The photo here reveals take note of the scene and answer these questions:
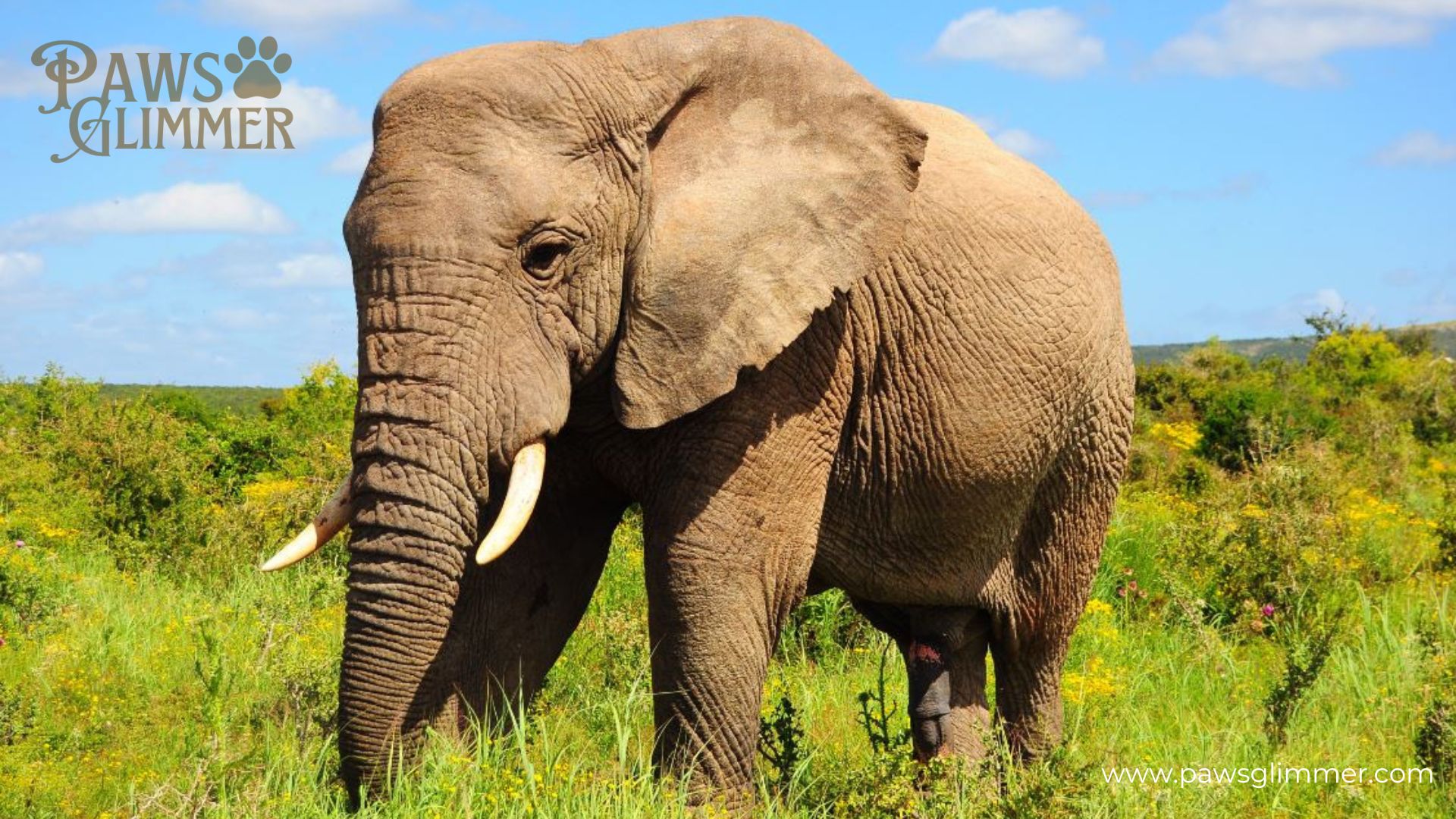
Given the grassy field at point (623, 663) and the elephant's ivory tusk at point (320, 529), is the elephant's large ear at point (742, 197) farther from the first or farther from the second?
the grassy field at point (623, 663)

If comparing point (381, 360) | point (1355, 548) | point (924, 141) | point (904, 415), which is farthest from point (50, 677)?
point (1355, 548)

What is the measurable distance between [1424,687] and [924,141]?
3515 millimetres

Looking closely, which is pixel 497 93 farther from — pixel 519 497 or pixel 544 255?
pixel 519 497

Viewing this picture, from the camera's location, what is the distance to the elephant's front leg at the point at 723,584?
4.56m

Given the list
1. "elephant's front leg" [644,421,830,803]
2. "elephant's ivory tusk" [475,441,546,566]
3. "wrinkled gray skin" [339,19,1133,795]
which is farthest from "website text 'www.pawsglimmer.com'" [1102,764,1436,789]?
"elephant's ivory tusk" [475,441,546,566]

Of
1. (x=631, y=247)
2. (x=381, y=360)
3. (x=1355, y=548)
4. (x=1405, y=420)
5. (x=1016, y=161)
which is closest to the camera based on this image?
(x=381, y=360)

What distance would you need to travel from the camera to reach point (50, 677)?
6285 millimetres

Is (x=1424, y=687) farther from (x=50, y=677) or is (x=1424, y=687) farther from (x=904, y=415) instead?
(x=50, y=677)

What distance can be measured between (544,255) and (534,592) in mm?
1329

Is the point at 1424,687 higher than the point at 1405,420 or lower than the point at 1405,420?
lower

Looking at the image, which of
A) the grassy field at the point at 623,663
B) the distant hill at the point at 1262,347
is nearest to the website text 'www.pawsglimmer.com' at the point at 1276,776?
the grassy field at the point at 623,663

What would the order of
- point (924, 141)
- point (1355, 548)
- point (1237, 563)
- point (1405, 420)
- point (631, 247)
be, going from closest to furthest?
point (631, 247), point (924, 141), point (1237, 563), point (1355, 548), point (1405, 420)

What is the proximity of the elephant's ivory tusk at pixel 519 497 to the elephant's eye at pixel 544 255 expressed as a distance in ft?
1.42

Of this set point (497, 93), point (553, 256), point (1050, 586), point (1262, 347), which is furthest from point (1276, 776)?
point (1262, 347)
